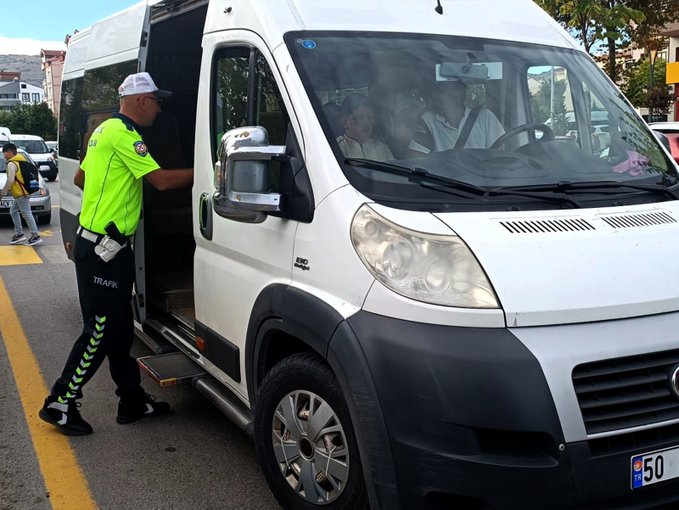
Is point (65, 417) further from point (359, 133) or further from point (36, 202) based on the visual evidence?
point (36, 202)

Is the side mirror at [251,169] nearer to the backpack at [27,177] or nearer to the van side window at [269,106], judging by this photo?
the van side window at [269,106]

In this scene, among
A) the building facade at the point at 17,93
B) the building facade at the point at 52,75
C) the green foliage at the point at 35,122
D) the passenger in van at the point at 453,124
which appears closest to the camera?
the passenger in van at the point at 453,124

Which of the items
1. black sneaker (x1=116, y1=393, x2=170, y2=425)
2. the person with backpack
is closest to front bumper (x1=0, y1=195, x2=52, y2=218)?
the person with backpack

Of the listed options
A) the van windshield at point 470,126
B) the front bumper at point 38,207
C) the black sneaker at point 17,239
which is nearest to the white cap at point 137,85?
the van windshield at point 470,126

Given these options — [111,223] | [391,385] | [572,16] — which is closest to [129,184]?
[111,223]

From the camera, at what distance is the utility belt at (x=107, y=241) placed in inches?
160

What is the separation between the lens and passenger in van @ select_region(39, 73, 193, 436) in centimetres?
407

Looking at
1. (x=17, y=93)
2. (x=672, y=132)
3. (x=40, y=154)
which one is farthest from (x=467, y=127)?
(x=17, y=93)

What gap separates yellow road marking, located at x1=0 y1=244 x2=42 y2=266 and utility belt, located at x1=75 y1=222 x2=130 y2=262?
6.89m

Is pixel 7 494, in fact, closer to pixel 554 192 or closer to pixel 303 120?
pixel 303 120

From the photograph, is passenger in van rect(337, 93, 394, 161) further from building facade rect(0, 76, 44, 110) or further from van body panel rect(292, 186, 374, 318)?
building facade rect(0, 76, 44, 110)

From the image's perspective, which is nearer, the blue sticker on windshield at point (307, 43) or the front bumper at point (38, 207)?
the blue sticker on windshield at point (307, 43)

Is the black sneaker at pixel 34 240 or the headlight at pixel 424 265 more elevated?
the headlight at pixel 424 265

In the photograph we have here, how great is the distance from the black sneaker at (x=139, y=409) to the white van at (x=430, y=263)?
1.30 feet
